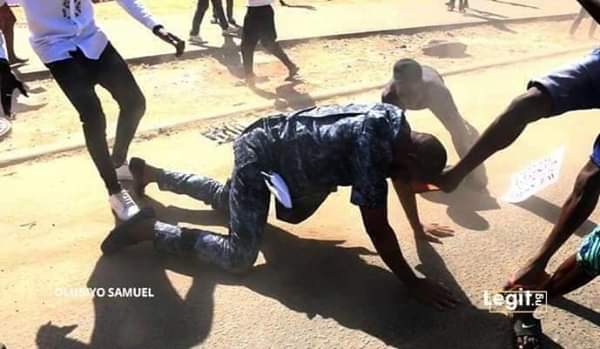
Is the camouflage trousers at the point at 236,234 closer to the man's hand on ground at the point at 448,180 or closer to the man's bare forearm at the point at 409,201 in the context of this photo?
the man's bare forearm at the point at 409,201

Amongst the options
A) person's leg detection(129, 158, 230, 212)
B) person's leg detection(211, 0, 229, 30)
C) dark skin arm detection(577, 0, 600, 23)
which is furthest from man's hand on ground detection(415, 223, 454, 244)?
person's leg detection(211, 0, 229, 30)

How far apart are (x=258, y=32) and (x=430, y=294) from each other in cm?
436

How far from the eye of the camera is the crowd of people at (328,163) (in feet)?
9.34

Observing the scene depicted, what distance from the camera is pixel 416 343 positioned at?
2.91m

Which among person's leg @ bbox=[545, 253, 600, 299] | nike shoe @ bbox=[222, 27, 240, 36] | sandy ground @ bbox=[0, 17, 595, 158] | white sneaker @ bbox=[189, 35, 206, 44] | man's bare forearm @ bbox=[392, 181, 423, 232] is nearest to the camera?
person's leg @ bbox=[545, 253, 600, 299]

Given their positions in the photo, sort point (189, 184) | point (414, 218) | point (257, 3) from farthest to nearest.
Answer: point (257, 3) < point (189, 184) < point (414, 218)

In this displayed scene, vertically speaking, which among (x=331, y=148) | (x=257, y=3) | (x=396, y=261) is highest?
(x=331, y=148)

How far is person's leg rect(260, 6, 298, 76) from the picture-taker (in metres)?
6.70

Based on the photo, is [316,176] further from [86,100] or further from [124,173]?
[124,173]

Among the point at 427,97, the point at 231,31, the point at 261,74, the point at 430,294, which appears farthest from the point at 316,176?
the point at 231,31

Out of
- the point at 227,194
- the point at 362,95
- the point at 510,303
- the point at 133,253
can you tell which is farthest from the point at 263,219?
the point at 362,95

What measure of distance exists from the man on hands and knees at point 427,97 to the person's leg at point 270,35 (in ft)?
9.09

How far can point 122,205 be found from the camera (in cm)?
385
